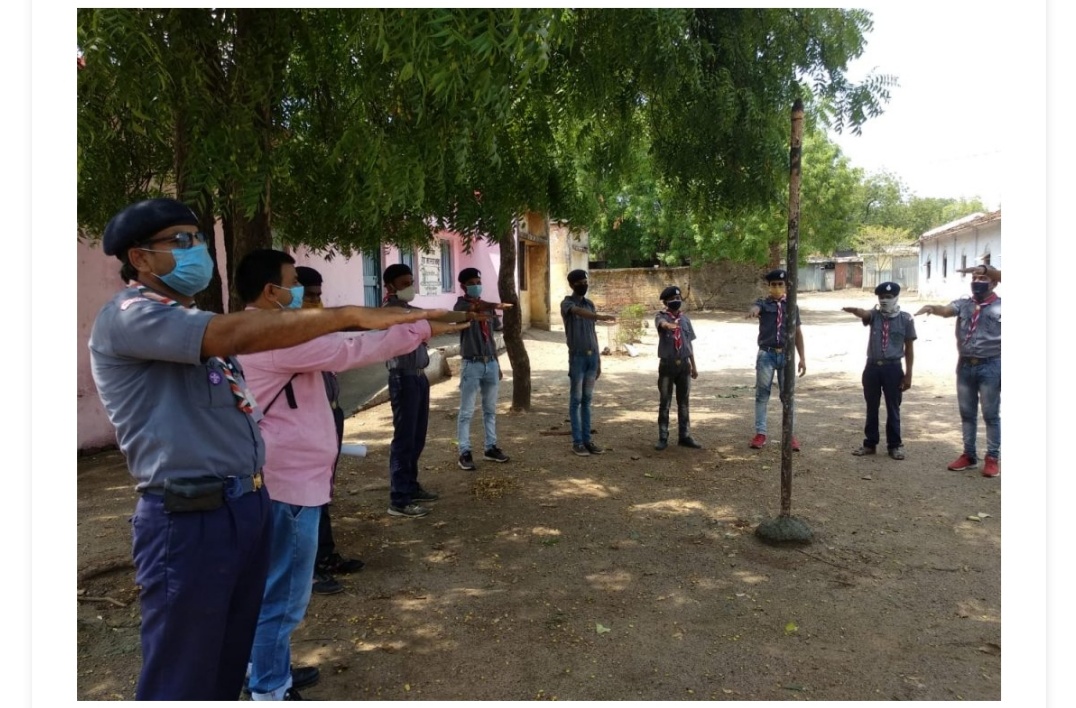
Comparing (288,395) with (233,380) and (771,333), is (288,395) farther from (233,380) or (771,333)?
(771,333)

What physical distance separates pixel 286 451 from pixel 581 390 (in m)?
4.45

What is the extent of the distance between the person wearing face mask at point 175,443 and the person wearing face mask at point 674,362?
17.2 ft

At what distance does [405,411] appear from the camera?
5.05m

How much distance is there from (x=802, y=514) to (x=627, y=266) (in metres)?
28.0

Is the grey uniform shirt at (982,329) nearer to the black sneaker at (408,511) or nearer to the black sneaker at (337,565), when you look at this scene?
the black sneaker at (408,511)

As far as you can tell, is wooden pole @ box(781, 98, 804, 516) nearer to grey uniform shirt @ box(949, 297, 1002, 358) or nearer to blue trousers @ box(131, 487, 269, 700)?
grey uniform shirt @ box(949, 297, 1002, 358)

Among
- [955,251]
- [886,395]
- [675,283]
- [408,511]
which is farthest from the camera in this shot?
[675,283]

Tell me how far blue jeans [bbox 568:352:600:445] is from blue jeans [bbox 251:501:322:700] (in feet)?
14.0

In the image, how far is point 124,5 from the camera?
9.62 ft

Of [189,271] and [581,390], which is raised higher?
[189,271]

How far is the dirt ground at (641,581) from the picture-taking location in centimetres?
306

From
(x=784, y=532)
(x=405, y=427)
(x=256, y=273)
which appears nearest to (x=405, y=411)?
(x=405, y=427)

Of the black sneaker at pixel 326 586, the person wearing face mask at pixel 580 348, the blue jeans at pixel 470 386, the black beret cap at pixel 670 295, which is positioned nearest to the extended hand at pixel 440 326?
the black sneaker at pixel 326 586

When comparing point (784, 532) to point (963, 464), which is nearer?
point (784, 532)
